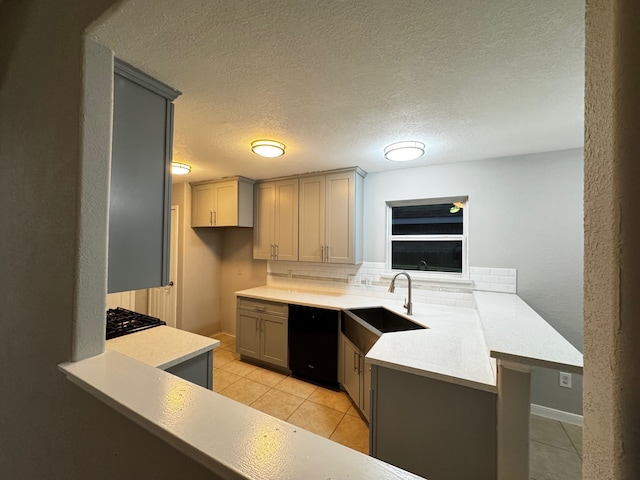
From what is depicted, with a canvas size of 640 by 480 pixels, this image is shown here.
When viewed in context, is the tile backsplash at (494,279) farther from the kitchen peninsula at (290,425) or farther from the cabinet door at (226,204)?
the cabinet door at (226,204)

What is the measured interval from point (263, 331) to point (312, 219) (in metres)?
1.52

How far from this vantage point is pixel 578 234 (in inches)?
87.0

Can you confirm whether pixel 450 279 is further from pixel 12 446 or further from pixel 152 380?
pixel 12 446

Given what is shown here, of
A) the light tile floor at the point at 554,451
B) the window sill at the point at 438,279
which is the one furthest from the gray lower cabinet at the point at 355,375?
the light tile floor at the point at 554,451

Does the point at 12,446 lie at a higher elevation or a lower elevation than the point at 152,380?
lower

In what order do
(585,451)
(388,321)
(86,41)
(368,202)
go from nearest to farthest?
1. (585,451)
2. (86,41)
3. (388,321)
4. (368,202)

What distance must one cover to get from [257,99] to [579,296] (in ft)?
10.1

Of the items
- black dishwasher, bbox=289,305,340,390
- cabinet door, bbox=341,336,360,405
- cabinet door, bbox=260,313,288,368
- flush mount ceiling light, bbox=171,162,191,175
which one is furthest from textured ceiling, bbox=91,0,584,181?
cabinet door, bbox=260,313,288,368

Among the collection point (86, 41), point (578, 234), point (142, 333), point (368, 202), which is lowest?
point (142, 333)

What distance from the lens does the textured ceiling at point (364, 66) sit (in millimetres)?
940

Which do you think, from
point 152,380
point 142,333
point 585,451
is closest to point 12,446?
point 142,333

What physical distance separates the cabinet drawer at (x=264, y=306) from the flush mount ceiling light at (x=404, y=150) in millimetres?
1982

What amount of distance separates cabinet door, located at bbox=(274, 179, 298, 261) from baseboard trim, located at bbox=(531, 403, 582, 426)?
284 cm

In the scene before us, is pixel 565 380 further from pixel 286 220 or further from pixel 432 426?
pixel 286 220
